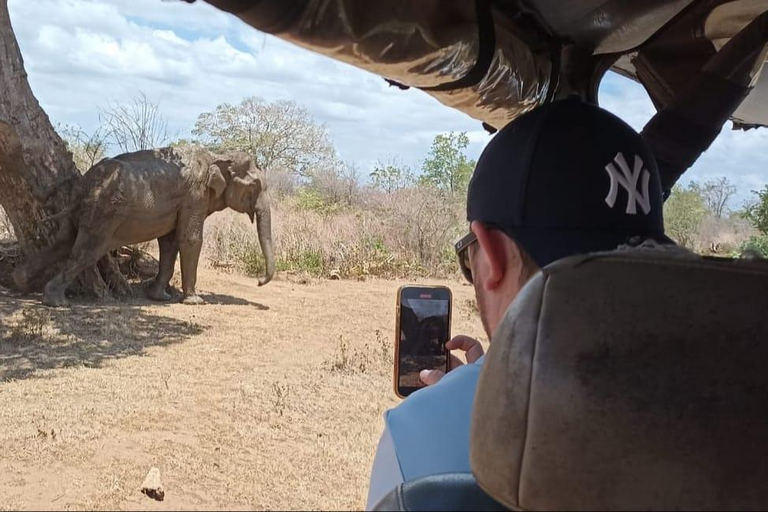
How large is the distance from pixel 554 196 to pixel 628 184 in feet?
0.35

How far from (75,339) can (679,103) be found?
6.18 m

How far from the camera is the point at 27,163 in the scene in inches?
328

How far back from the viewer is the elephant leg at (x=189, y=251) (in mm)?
9641

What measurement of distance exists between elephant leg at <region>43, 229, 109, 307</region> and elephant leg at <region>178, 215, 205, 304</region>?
3.38 ft

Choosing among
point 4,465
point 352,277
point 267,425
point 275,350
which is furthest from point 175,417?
point 352,277

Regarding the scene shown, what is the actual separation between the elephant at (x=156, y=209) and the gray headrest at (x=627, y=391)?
8339 mm

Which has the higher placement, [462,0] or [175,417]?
[462,0]

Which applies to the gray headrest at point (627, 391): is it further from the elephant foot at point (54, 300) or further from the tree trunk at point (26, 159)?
the elephant foot at point (54, 300)

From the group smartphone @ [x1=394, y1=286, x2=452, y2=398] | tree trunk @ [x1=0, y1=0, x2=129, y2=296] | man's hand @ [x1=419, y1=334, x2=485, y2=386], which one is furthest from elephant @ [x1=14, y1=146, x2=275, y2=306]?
man's hand @ [x1=419, y1=334, x2=485, y2=386]

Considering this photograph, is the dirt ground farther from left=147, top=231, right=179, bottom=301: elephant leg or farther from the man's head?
the man's head

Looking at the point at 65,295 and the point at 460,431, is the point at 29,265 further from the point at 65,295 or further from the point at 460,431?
the point at 460,431

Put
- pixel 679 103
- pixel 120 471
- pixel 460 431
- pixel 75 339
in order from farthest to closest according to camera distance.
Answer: pixel 75 339 → pixel 120 471 → pixel 679 103 → pixel 460 431

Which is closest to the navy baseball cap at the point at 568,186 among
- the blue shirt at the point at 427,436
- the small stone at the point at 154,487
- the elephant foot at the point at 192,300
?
the blue shirt at the point at 427,436

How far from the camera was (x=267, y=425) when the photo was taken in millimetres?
4926
